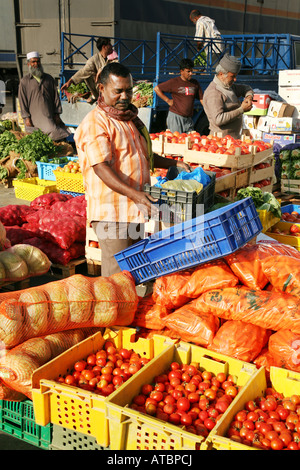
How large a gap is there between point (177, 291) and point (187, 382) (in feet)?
2.29

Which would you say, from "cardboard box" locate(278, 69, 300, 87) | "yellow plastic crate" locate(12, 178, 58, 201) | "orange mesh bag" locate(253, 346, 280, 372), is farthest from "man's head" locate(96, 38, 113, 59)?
"orange mesh bag" locate(253, 346, 280, 372)

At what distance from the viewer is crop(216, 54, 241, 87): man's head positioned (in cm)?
638

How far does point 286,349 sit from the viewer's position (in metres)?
2.95

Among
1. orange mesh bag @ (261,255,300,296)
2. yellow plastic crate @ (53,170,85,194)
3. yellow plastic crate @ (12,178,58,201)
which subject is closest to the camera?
orange mesh bag @ (261,255,300,296)

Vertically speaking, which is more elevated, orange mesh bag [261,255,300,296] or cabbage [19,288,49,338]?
orange mesh bag [261,255,300,296]

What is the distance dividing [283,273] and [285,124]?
6243 millimetres

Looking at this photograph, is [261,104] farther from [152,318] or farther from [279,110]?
[152,318]

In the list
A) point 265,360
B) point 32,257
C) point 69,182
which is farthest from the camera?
point 69,182

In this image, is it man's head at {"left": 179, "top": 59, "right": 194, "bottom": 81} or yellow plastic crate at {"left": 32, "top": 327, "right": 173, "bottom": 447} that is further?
man's head at {"left": 179, "top": 59, "right": 194, "bottom": 81}

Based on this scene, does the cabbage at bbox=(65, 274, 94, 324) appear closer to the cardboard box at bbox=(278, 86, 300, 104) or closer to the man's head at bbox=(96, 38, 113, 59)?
the man's head at bbox=(96, 38, 113, 59)

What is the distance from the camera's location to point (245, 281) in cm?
339

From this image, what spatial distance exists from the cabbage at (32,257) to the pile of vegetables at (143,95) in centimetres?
705

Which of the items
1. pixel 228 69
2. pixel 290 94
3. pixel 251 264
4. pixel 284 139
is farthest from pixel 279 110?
pixel 251 264

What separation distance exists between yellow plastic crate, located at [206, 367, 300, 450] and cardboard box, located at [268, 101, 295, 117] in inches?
292
